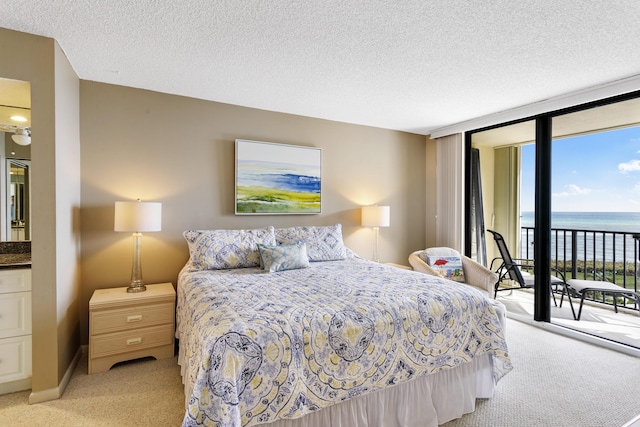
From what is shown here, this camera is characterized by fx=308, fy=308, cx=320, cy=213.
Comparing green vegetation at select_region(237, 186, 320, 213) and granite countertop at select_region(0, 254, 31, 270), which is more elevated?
green vegetation at select_region(237, 186, 320, 213)

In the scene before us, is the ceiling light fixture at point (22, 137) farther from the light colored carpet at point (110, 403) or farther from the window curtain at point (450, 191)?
the window curtain at point (450, 191)

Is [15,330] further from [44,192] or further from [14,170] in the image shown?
[14,170]

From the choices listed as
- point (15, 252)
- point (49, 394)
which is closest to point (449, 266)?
point (49, 394)

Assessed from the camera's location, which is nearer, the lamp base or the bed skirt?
the bed skirt

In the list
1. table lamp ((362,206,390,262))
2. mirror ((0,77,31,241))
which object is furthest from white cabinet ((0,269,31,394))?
table lamp ((362,206,390,262))

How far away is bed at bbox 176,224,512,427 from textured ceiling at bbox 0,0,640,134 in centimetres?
173

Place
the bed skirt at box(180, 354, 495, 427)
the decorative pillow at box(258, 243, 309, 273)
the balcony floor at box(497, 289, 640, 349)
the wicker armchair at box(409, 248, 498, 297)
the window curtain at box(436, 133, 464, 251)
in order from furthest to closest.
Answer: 1. the window curtain at box(436, 133, 464, 251)
2. the wicker armchair at box(409, 248, 498, 297)
3. the balcony floor at box(497, 289, 640, 349)
4. the decorative pillow at box(258, 243, 309, 273)
5. the bed skirt at box(180, 354, 495, 427)

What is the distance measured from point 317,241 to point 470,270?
1.92m

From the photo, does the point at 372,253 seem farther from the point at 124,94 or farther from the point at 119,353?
the point at 124,94

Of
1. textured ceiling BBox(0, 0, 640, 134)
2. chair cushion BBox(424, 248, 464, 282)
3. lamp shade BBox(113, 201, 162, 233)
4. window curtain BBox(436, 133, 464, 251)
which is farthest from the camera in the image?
window curtain BBox(436, 133, 464, 251)

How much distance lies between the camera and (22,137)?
2.57m

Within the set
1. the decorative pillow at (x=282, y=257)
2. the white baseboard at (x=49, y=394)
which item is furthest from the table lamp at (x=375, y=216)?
the white baseboard at (x=49, y=394)

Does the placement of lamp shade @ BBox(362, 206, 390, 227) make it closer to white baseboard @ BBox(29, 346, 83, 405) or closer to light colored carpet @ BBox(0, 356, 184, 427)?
light colored carpet @ BBox(0, 356, 184, 427)

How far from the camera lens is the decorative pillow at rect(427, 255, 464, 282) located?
3.78m
